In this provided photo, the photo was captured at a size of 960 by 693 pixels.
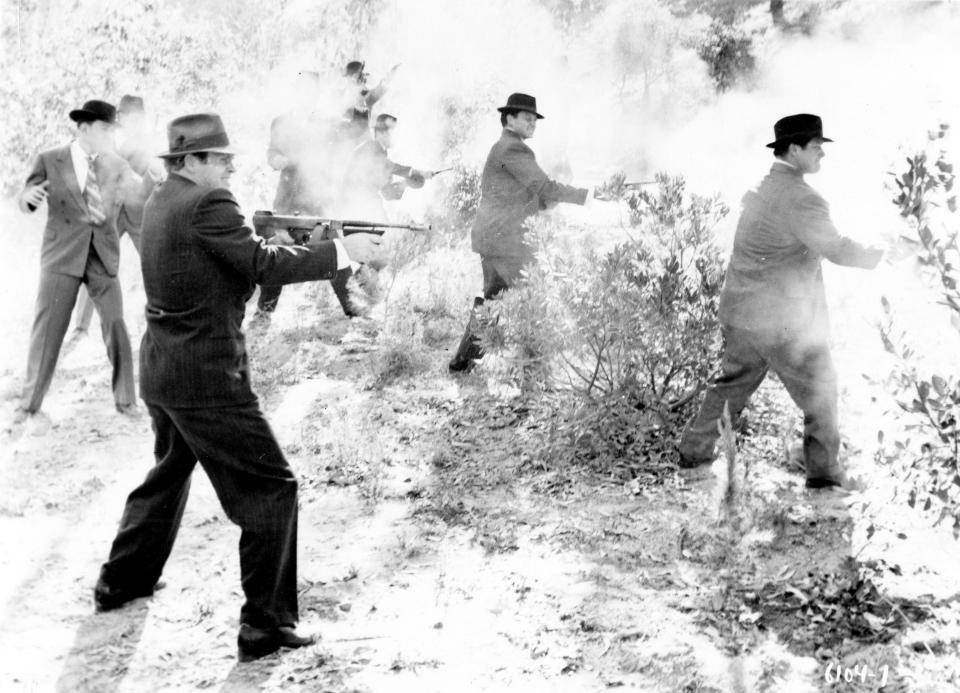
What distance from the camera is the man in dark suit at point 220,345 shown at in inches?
141

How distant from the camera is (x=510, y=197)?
6.98 meters

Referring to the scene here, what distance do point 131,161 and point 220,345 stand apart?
5687mm

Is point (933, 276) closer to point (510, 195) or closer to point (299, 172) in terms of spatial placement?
point (510, 195)

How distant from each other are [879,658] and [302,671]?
2.13 m

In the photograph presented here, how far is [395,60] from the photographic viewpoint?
16.8m

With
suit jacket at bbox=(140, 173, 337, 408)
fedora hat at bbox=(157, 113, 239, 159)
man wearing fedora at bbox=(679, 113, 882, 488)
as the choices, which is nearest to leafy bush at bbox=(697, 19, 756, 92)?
man wearing fedora at bbox=(679, 113, 882, 488)

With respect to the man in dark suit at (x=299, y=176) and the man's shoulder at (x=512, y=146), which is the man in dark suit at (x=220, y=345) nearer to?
the man's shoulder at (x=512, y=146)

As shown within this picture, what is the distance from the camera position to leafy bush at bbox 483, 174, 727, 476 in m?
5.47

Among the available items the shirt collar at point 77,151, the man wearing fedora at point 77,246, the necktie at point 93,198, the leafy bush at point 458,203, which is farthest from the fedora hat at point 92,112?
the leafy bush at point 458,203

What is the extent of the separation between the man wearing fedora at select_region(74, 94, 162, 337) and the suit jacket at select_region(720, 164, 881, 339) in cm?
495

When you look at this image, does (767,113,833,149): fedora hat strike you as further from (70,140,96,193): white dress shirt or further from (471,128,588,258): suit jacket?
(70,140,96,193): white dress shirt

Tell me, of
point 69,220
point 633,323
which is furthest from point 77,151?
point 633,323

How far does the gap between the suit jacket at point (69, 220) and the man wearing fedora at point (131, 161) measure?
3.90ft

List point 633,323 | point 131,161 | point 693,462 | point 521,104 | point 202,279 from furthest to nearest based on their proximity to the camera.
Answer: point 131,161 → point 521,104 → point 633,323 → point 693,462 → point 202,279
